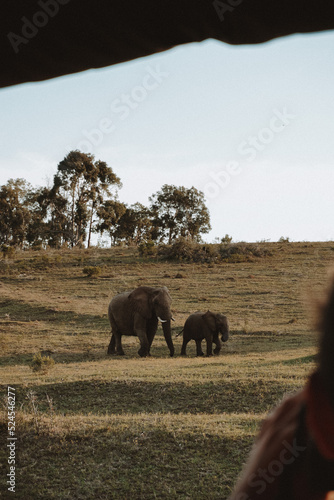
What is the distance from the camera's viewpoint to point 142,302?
15.3m

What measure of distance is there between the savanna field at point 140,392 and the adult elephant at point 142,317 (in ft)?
1.79

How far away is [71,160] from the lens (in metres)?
41.6

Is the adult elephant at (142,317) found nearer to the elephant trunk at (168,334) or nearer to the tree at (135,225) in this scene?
the elephant trunk at (168,334)

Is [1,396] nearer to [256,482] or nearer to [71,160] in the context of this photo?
[256,482]

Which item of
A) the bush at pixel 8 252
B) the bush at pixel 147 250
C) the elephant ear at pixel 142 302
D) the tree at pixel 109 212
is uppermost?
the tree at pixel 109 212

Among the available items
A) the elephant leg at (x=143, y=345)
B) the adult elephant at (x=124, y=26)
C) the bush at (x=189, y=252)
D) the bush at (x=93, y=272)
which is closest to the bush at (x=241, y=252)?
the bush at (x=189, y=252)

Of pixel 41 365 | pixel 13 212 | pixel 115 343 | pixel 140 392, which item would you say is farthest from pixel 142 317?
pixel 13 212

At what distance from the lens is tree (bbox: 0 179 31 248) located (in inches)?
1754

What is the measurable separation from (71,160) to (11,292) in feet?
63.6

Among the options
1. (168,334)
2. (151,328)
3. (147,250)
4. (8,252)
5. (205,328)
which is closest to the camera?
(168,334)

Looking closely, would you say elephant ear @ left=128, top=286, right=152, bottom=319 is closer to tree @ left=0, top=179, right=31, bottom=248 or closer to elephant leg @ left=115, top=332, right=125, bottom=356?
elephant leg @ left=115, top=332, right=125, bottom=356

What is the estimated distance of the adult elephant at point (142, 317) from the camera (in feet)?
48.2

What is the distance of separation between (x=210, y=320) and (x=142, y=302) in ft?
7.38

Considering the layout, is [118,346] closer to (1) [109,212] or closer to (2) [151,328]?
(2) [151,328]
